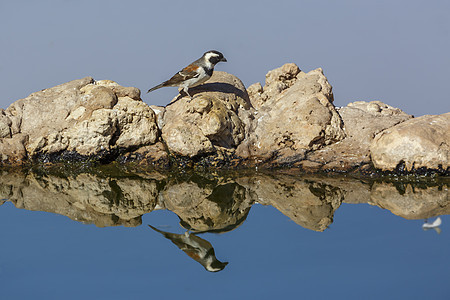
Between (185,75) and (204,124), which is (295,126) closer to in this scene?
(204,124)

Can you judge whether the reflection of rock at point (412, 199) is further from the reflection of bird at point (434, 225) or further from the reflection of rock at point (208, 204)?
the reflection of rock at point (208, 204)

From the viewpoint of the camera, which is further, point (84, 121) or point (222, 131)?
point (84, 121)

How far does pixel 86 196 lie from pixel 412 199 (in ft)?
18.0

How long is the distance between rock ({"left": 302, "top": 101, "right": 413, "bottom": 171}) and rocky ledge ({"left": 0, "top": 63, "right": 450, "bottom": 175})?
0.02 m

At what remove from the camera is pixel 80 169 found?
963 cm

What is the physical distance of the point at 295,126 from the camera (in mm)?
9547

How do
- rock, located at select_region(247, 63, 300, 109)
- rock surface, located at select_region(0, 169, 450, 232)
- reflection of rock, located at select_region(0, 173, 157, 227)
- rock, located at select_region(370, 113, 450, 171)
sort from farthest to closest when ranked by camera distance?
rock, located at select_region(247, 63, 300, 109)
rock, located at select_region(370, 113, 450, 171)
reflection of rock, located at select_region(0, 173, 157, 227)
rock surface, located at select_region(0, 169, 450, 232)

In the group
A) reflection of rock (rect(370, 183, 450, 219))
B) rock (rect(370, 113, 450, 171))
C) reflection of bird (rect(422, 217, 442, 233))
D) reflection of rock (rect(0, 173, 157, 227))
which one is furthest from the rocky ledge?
reflection of bird (rect(422, 217, 442, 233))

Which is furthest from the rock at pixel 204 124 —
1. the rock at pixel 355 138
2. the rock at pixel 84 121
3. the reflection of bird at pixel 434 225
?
the reflection of bird at pixel 434 225

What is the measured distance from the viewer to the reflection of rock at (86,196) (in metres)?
6.32

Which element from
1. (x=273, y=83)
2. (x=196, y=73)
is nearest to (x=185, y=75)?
(x=196, y=73)

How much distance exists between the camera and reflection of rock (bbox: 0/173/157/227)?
6324mm

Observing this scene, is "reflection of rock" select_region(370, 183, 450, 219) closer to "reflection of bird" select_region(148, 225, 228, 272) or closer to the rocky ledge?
the rocky ledge

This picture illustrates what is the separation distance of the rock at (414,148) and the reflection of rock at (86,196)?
4701 millimetres
